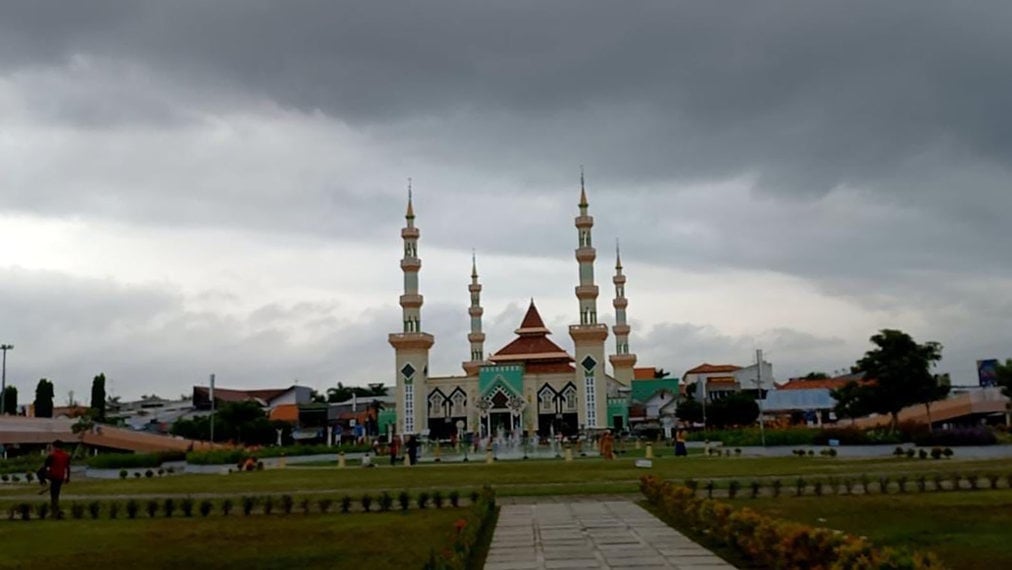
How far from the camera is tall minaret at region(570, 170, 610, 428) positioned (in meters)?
76.8

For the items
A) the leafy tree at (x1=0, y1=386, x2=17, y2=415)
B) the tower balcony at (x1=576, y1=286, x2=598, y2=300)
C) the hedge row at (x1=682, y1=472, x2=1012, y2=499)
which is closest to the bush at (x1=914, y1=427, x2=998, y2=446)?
the hedge row at (x1=682, y1=472, x2=1012, y2=499)

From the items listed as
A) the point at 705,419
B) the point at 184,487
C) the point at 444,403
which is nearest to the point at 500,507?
the point at 184,487

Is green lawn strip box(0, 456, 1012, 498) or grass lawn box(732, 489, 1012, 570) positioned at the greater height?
green lawn strip box(0, 456, 1012, 498)

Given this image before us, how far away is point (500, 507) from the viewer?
63.2 feet

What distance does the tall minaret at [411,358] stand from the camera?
263 ft

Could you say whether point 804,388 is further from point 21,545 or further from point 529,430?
point 21,545

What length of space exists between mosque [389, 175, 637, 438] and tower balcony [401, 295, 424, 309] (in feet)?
0.27

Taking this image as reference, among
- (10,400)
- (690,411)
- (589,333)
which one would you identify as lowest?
(690,411)

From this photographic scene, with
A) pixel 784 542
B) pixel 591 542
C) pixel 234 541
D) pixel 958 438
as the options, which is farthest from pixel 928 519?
pixel 958 438

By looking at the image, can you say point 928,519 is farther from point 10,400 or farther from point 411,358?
point 10,400

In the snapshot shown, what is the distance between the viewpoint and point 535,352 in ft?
281

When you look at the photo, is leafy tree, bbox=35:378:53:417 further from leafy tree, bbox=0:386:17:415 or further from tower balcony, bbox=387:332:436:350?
tower balcony, bbox=387:332:436:350

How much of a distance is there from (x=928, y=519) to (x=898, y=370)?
33672 millimetres

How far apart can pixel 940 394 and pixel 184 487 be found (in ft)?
122
